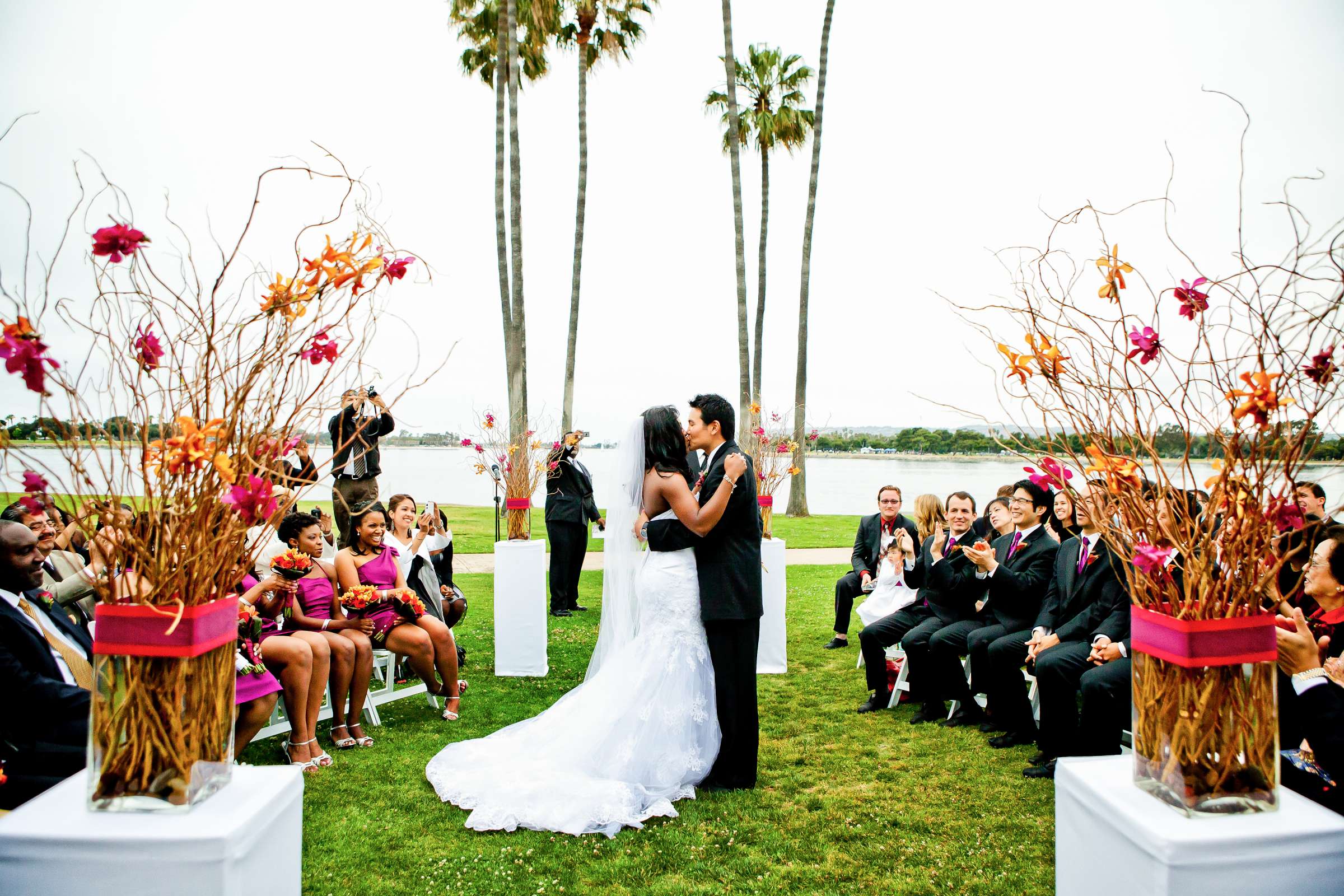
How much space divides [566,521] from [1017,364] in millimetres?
7495

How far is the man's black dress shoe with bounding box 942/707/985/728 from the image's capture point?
5633 mm

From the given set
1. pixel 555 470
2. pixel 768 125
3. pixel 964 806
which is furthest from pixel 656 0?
pixel 964 806

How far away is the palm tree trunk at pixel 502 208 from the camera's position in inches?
621

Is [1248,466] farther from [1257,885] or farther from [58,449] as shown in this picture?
[58,449]

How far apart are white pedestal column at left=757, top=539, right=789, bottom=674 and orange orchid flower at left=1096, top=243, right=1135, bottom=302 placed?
15.6 ft

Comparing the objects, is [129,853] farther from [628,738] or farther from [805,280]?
[805,280]

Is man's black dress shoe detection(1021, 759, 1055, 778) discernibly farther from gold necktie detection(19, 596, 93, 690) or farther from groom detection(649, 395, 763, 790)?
gold necktie detection(19, 596, 93, 690)

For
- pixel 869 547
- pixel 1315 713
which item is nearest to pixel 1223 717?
pixel 1315 713

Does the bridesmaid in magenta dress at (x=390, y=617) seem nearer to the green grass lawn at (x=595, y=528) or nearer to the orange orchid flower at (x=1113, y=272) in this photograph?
the orange orchid flower at (x=1113, y=272)

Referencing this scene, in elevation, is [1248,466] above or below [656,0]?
below

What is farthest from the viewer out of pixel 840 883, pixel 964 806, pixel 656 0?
pixel 656 0

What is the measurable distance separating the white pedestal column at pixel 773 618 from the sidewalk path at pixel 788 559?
210 inches

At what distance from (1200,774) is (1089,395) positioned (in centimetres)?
100

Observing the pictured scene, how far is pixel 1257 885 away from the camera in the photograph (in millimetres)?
2021
